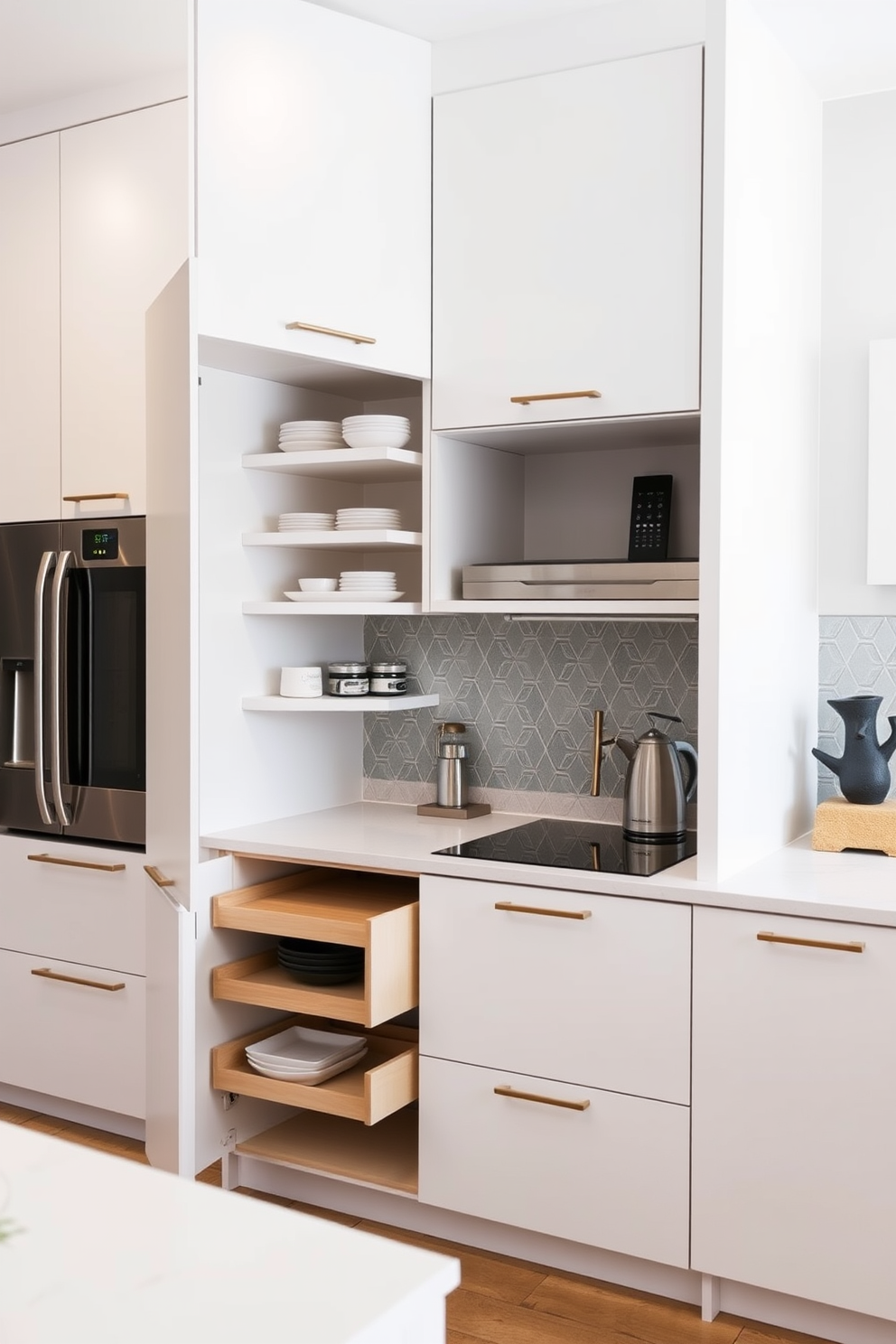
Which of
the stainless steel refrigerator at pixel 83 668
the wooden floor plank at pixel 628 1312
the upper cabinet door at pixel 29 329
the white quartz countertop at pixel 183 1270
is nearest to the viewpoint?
the white quartz countertop at pixel 183 1270

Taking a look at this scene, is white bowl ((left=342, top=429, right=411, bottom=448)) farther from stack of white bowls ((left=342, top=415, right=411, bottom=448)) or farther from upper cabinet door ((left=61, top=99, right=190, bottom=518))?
upper cabinet door ((left=61, top=99, right=190, bottom=518))

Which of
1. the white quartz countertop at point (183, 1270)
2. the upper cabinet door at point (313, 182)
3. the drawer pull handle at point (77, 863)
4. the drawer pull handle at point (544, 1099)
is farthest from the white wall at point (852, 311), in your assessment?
the white quartz countertop at point (183, 1270)

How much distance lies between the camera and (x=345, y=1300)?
861 mm

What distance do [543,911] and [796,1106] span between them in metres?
0.55

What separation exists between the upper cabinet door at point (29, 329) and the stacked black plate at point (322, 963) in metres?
1.28

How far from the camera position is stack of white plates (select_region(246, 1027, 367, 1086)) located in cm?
260

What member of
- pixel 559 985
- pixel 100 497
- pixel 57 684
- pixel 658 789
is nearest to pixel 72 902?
pixel 57 684

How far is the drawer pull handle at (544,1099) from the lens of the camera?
2.31m

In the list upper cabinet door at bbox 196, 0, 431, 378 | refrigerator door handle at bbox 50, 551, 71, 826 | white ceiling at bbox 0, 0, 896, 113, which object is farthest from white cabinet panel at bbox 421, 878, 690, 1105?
white ceiling at bbox 0, 0, 896, 113

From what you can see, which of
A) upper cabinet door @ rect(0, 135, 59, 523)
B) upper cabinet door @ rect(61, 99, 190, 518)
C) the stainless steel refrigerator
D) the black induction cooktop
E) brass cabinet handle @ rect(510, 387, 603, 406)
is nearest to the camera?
the black induction cooktop

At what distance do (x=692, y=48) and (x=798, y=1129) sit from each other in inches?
79.9

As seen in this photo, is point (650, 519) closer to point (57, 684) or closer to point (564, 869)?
point (564, 869)

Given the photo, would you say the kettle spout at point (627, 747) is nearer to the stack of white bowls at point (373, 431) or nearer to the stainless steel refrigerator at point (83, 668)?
the stack of white bowls at point (373, 431)

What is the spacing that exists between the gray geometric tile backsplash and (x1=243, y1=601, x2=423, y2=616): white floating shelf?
388mm
